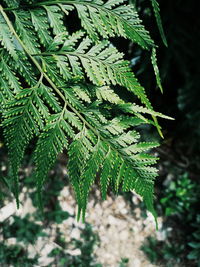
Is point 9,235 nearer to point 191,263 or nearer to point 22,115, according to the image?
point 191,263

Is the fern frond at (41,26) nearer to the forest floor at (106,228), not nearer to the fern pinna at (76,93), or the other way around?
the fern pinna at (76,93)

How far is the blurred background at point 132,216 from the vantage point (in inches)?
94.7

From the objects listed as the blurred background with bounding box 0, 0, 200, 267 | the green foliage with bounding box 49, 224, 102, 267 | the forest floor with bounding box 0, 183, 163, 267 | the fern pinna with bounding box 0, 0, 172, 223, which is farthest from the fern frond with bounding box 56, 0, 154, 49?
the green foliage with bounding box 49, 224, 102, 267

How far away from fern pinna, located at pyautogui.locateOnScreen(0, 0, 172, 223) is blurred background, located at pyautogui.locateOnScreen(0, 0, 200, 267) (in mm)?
1185

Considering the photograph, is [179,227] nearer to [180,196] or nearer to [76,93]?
[180,196]

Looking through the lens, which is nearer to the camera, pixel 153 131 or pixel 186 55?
pixel 186 55

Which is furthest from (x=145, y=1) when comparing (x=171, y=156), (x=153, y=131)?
(x=171, y=156)

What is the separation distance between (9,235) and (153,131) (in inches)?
63.0

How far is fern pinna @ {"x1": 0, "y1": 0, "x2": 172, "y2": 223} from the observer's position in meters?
0.89

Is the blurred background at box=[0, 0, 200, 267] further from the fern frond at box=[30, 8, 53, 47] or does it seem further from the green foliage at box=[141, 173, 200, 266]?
the fern frond at box=[30, 8, 53, 47]

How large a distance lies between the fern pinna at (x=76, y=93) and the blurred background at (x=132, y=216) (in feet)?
3.89

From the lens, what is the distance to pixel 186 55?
81.4 inches

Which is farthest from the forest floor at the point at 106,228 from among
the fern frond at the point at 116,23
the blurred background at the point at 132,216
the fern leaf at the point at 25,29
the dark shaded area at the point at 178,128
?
the fern frond at the point at 116,23

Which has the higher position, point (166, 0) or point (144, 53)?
point (166, 0)
